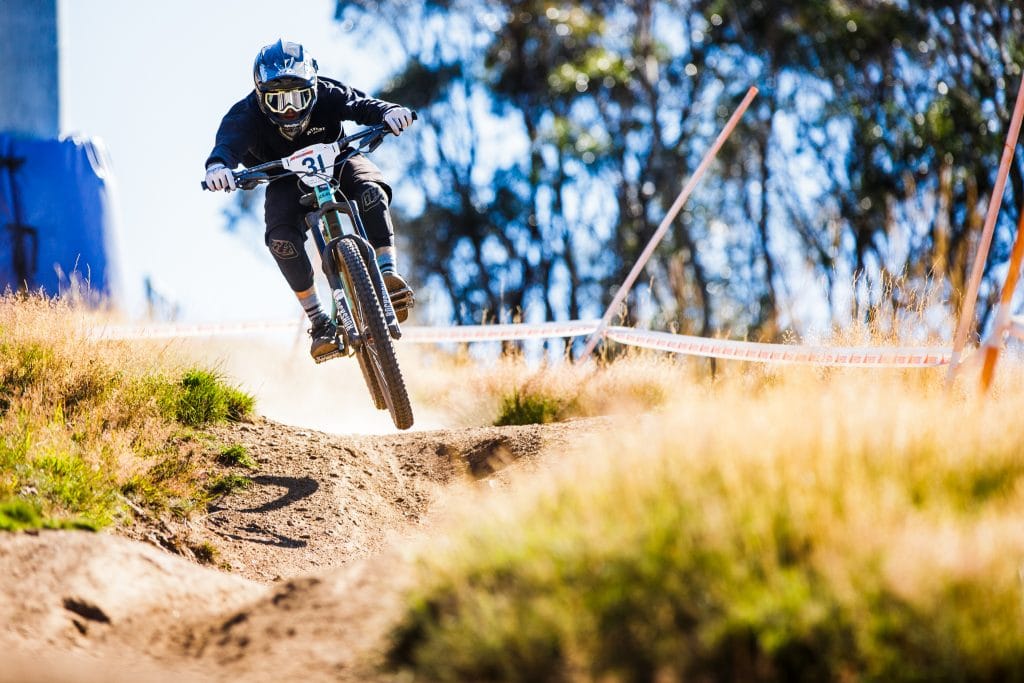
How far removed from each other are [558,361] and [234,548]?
14.5 feet

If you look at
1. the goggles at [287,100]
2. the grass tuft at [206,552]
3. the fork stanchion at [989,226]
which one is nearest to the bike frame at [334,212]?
the goggles at [287,100]

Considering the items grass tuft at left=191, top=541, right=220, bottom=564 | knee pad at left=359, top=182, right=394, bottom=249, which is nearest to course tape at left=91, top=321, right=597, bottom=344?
knee pad at left=359, top=182, right=394, bottom=249

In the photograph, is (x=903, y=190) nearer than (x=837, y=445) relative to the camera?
No

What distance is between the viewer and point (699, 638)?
8.94 ft

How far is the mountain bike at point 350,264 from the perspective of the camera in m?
6.01

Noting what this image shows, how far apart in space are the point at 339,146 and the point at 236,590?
2.97 metres

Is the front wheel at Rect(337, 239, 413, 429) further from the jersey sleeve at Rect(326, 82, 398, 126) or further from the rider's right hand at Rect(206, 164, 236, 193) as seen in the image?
the jersey sleeve at Rect(326, 82, 398, 126)

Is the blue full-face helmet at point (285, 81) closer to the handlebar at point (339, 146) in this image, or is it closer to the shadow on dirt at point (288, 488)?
the handlebar at point (339, 146)

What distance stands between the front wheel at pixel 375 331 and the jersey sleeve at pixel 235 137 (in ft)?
2.88

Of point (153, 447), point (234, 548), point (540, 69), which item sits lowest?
point (234, 548)

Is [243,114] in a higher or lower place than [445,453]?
higher

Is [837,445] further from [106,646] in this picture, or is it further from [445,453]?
[445,453]

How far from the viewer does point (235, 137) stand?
6508 mm

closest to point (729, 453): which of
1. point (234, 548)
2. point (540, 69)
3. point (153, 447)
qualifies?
point (234, 548)
